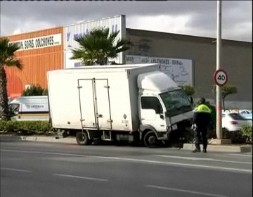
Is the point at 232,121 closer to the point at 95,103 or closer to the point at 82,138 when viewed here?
the point at 95,103

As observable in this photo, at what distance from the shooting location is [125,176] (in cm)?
1194

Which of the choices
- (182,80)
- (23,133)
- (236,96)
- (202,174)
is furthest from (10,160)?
(236,96)

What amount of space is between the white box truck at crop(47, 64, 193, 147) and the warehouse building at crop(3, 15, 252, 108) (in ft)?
83.1

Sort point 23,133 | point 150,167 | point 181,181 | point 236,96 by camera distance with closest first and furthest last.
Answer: point 181,181, point 150,167, point 23,133, point 236,96

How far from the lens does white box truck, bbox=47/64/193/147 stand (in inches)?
851

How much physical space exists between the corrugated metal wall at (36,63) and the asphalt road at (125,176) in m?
38.7

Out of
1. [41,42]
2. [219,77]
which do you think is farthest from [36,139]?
[41,42]

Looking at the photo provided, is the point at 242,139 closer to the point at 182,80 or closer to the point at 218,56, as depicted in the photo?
the point at 218,56

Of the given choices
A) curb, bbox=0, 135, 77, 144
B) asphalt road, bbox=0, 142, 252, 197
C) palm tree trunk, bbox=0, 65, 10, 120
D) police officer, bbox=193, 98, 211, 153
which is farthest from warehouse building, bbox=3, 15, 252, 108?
asphalt road, bbox=0, 142, 252, 197

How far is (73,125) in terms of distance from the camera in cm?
2378

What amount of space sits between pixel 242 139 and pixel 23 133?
519 inches

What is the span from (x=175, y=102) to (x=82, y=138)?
4381 mm

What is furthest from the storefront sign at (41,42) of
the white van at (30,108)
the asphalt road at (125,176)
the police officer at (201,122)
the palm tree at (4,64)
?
the asphalt road at (125,176)

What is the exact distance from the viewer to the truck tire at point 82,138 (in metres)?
23.5
